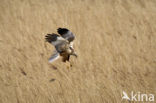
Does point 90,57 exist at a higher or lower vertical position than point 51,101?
higher

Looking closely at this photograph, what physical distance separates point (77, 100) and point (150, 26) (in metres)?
3.23

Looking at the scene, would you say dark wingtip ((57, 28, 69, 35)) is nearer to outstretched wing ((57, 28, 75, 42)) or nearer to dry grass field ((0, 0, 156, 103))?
outstretched wing ((57, 28, 75, 42))

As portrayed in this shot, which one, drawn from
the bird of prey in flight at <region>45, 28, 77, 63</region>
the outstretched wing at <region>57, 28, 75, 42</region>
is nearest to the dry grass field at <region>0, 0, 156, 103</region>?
the bird of prey in flight at <region>45, 28, 77, 63</region>

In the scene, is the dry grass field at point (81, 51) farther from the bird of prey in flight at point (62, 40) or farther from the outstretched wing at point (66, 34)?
the outstretched wing at point (66, 34)

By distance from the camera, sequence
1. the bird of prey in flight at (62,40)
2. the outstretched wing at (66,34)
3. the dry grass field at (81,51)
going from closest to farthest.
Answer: the bird of prey in flight at (62,40)
the outstretched wing at (66,34)
the dry grass field at (81,51)

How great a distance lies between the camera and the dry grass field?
6.12m

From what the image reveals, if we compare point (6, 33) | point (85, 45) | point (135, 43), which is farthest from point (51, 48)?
point (135, 43)

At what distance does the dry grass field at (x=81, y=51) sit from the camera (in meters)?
6.12

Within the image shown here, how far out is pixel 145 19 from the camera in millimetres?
7762

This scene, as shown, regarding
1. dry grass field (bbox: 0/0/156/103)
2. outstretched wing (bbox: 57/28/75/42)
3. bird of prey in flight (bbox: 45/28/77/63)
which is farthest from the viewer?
dry grass field (bbox: 0/0/156/103)

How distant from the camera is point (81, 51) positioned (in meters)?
7.00

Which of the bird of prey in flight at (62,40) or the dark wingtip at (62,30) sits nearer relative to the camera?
the bird of prey in flight at (62,40)

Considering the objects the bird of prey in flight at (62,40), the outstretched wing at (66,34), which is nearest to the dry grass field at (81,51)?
the bird of prey in flight at (62,40)

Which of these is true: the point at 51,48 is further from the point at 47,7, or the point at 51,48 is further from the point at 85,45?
the point at 47,7
